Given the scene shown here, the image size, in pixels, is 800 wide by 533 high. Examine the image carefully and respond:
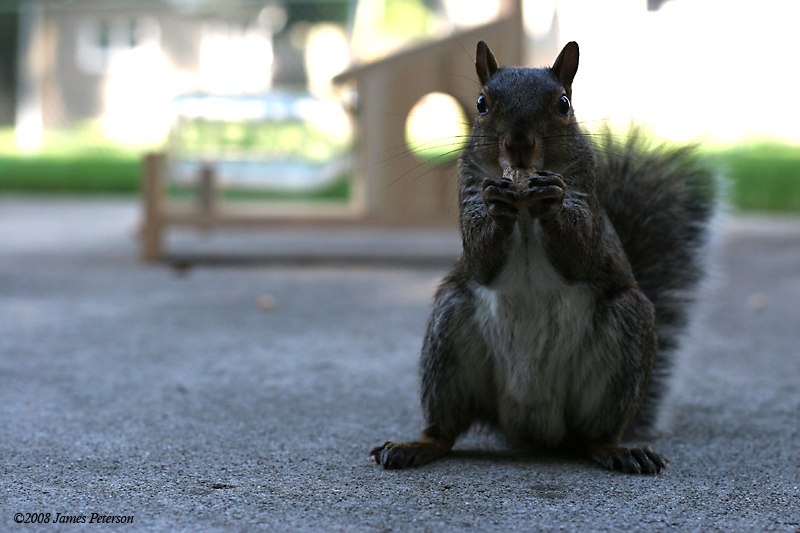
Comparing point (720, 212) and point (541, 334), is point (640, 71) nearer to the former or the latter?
point (720, 212)

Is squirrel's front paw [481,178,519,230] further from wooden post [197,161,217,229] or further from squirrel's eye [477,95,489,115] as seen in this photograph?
wooden post [197,161,217,229]

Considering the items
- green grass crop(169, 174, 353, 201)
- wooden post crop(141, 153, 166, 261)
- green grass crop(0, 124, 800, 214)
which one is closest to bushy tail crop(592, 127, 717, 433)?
wooden post crop(141, 153, 166, 261)

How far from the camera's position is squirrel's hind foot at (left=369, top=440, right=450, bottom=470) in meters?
1.76

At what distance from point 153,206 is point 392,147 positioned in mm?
1503

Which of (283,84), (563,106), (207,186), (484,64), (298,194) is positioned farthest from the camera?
(283,84)

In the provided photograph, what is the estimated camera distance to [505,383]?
69.3 inches

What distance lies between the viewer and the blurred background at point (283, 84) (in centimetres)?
684

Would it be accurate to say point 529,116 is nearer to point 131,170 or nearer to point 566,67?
point 566,67

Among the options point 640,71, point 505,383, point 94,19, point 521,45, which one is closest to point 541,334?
point 505,383

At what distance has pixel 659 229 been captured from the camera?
216 cm

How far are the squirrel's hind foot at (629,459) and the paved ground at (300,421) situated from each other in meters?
0.04

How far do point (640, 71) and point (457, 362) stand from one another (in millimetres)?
5483

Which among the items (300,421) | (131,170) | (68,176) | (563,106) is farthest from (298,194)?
(563,106)

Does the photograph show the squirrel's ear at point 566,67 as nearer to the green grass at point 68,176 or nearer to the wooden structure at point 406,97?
the wooden structure at point 406,97
